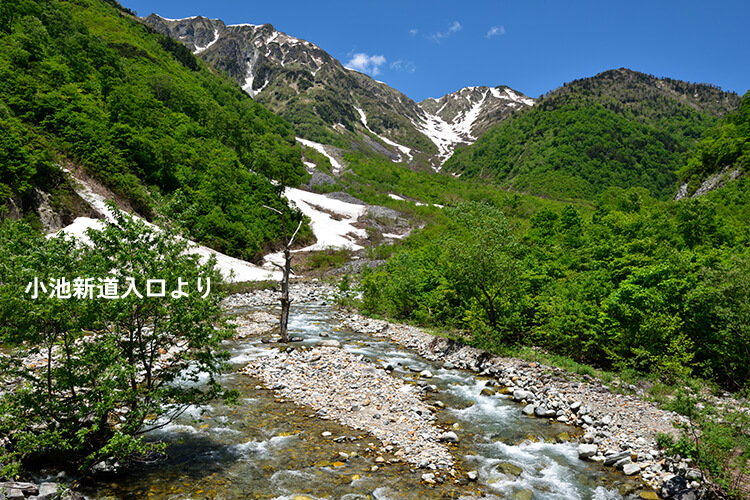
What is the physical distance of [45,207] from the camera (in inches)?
1147

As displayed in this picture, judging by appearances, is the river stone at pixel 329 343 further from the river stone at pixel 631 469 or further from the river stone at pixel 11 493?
the river stone at pixel 11 493

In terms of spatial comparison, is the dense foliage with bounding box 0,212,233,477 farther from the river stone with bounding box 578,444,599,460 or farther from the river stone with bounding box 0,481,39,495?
the river stone with bounding box 578,444,599,460

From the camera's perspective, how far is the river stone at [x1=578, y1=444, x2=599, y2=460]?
30.6 ft

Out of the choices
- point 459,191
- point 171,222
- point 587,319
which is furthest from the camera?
point 459,191

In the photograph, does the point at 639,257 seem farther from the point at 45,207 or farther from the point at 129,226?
the point at 45,207

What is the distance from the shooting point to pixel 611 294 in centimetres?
1448

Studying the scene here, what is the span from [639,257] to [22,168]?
126 ft

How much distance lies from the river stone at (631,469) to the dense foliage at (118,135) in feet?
36.7

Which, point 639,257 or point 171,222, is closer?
point 171,222

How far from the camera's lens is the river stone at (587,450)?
9.34 m

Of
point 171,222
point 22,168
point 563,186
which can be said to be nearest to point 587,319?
point 171,222

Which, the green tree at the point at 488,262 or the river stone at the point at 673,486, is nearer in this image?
the river stone at the point at 673,486

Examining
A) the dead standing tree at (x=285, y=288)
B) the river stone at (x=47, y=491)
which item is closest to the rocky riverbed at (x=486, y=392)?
the dead standing tree at (x=285, y=288)

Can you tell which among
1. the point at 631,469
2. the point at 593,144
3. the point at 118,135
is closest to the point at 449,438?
the point at 631,469
